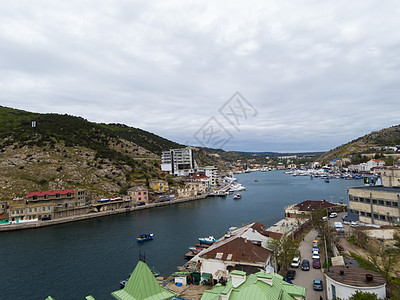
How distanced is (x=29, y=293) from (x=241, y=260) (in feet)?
62.3

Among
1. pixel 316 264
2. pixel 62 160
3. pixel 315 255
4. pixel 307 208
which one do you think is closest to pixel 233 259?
pixel 316 264

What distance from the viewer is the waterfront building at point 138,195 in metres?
66.2

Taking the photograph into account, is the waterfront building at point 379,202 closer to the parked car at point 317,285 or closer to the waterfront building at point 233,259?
the parked car at point 317,285

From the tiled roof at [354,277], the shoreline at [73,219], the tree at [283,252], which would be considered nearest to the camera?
the tiled roof at [354,277]

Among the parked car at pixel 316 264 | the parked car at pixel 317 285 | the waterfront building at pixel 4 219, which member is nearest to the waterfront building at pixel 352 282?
the parked car at pixel 317 285

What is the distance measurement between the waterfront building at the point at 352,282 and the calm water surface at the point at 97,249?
1610cm

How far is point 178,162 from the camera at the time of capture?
104688 millimetres

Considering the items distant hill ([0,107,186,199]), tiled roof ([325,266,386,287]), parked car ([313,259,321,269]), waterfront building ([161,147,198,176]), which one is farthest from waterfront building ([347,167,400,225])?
waterfront building ([161,147,198,176])

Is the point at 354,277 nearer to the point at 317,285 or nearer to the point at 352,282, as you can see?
the point at 352,282

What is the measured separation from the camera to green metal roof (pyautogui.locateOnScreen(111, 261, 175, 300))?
7598mm

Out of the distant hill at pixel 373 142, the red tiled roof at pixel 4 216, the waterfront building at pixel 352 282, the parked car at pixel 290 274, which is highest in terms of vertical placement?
the distant hill at pixel 373 142

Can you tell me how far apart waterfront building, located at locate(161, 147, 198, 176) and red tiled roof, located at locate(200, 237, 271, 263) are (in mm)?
80545

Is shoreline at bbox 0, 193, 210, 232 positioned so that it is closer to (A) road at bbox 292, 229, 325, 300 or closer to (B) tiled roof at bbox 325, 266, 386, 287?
(A) road at bbox 292, 229, 325, 300

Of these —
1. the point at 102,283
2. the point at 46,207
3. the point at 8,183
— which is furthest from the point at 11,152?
the point at 102,283
